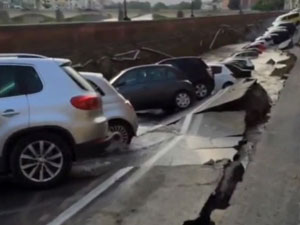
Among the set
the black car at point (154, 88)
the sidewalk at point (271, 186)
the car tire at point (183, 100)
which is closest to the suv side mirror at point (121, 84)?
the black car at point (154, 88)

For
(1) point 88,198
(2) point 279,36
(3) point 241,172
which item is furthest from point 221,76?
(2) point 279,36

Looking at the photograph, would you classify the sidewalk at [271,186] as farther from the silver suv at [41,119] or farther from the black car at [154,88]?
the black car at [154,88]

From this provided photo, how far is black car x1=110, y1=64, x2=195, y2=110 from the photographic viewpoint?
2123cm

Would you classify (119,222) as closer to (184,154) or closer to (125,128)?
(184,154)

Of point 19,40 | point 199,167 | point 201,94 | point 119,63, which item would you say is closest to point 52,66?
point 199,167

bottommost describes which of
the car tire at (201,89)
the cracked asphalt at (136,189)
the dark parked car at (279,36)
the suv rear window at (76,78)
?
the dark parked car at (279,36)

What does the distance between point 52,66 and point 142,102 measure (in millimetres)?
12820

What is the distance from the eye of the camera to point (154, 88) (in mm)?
21438

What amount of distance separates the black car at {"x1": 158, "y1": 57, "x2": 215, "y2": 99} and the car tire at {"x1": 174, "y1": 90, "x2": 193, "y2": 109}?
340 cm

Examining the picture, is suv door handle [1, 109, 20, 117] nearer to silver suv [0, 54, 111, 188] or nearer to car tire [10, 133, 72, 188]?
silver suv [0, 54, 111, 188]

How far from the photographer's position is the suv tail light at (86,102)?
27.9 feet

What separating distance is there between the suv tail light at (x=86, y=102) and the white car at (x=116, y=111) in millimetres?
3087

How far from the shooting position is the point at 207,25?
82000mm

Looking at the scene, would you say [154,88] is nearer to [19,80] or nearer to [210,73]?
[210,73]
